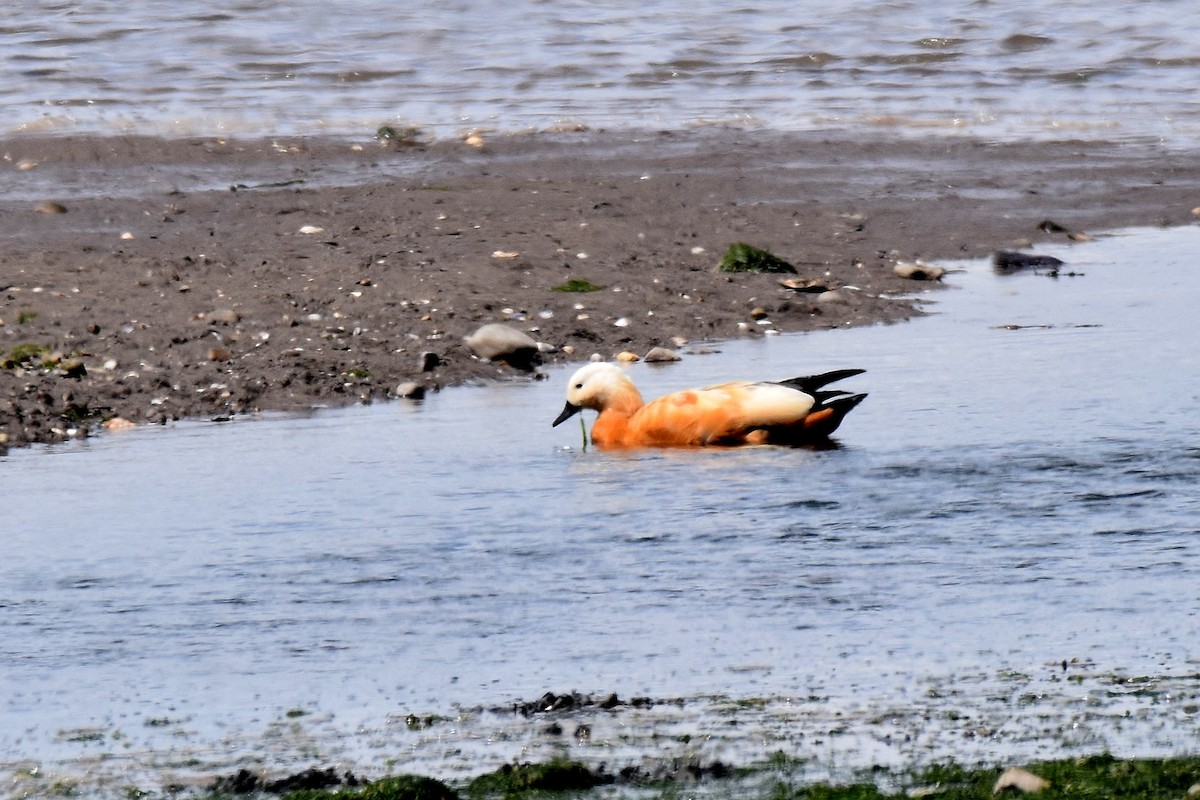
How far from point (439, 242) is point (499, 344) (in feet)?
9.78

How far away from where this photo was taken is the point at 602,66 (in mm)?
23078

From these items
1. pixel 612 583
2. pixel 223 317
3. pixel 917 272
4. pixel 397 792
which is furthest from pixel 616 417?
pixel 917 272

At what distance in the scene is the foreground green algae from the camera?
380cm

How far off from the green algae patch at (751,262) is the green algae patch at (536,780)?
812cm

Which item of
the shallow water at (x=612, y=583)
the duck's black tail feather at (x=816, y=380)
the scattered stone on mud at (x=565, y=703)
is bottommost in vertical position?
the shallow water at (x=612, y=583)

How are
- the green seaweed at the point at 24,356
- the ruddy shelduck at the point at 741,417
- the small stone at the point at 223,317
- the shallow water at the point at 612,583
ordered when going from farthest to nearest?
the small stone at the point at 223,317 → the green seaweed at the point at 24,356 → the ruddy shelduck at the point at 741,417 → the shallow water at the point at 612,583

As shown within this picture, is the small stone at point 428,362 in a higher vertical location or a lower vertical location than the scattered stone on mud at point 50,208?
lower

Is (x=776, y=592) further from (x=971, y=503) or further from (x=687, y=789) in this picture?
(x=687, y=789)

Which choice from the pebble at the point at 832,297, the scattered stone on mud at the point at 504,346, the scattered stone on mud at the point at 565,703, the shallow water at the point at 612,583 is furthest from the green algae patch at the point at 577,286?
the scattered stone on mud at the point at 565,703

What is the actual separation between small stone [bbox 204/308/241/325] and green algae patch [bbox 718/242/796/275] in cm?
302

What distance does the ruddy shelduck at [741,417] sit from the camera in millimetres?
7738

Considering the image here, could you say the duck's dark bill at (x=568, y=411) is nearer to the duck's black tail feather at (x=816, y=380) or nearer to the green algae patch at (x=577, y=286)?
the duck's black tail feather at (x=816, y=380)

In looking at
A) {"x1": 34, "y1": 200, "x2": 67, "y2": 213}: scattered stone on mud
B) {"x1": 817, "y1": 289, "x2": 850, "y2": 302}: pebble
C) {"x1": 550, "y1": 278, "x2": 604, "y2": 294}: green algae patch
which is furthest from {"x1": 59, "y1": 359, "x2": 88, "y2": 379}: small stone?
{"x1": 34, "y1": 200, "x2": 67, "y2": 213}: scattered stone on mud

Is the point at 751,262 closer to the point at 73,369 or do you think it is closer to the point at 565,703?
the point at 73,369
